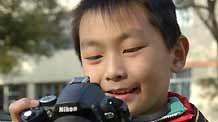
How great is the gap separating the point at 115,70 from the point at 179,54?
0.25m

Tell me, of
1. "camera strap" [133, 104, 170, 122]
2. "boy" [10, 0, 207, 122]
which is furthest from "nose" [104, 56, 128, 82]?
"camera strap" [133, 104, 170, 122]

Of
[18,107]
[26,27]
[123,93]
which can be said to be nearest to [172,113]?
[123,93]

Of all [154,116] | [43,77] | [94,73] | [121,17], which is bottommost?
[43,77]

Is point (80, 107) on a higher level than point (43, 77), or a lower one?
higher

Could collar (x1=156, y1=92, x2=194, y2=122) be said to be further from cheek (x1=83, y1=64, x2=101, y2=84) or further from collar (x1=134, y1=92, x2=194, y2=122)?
cheek (x1=83, y1=64, x2=101, y2=84)

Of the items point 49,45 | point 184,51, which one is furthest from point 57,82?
point 184,51

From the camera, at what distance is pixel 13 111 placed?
1.15 m

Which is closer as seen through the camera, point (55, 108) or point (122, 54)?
point (55, 108)

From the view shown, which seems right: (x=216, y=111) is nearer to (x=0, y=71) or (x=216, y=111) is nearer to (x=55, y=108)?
(x=0, y=71)

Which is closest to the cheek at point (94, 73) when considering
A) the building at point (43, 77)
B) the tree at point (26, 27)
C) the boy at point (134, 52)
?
the boy at point (134, 52)

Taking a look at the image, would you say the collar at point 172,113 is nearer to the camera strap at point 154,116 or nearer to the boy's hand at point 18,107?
the camera strap at point 154,116

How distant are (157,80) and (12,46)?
39.9 feet

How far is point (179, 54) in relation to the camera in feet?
4.60

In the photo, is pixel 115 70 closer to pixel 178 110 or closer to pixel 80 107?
pixel 178 110
